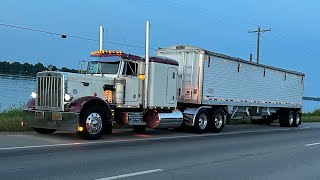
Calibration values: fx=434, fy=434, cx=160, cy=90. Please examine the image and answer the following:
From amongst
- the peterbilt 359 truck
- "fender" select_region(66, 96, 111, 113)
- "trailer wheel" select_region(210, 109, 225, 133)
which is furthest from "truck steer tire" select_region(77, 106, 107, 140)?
"trailer wheel" select_region(210, 109, 225, 133)

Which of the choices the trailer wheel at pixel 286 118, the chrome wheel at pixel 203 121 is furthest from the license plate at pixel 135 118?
the trailer wheel at pixel 286 118

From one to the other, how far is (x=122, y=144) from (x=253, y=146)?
14.6 feet

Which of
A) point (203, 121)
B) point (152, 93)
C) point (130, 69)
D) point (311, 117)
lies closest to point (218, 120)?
point (203, 121)

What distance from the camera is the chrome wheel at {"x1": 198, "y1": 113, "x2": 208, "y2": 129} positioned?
18.5m

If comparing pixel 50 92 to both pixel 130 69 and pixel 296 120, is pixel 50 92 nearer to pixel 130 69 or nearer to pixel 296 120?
pixel 130 69

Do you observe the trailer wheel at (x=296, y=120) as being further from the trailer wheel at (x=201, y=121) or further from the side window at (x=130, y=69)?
the side window at (x=130, y=69)

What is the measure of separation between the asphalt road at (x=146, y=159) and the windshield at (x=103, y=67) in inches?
92.5

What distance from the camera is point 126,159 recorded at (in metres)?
10.1

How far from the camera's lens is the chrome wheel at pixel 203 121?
1853cm

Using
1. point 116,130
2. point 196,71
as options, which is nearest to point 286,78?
point 196,71

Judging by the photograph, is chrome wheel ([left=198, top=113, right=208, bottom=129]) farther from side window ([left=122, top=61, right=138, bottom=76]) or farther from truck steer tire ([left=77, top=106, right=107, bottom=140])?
truck steer tire ([left=77, top=106, right=107, bottom=140])

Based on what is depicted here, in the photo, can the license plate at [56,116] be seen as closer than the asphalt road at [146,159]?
No

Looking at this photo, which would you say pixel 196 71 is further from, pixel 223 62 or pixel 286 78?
pixel 286 78

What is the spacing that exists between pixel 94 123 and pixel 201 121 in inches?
248
